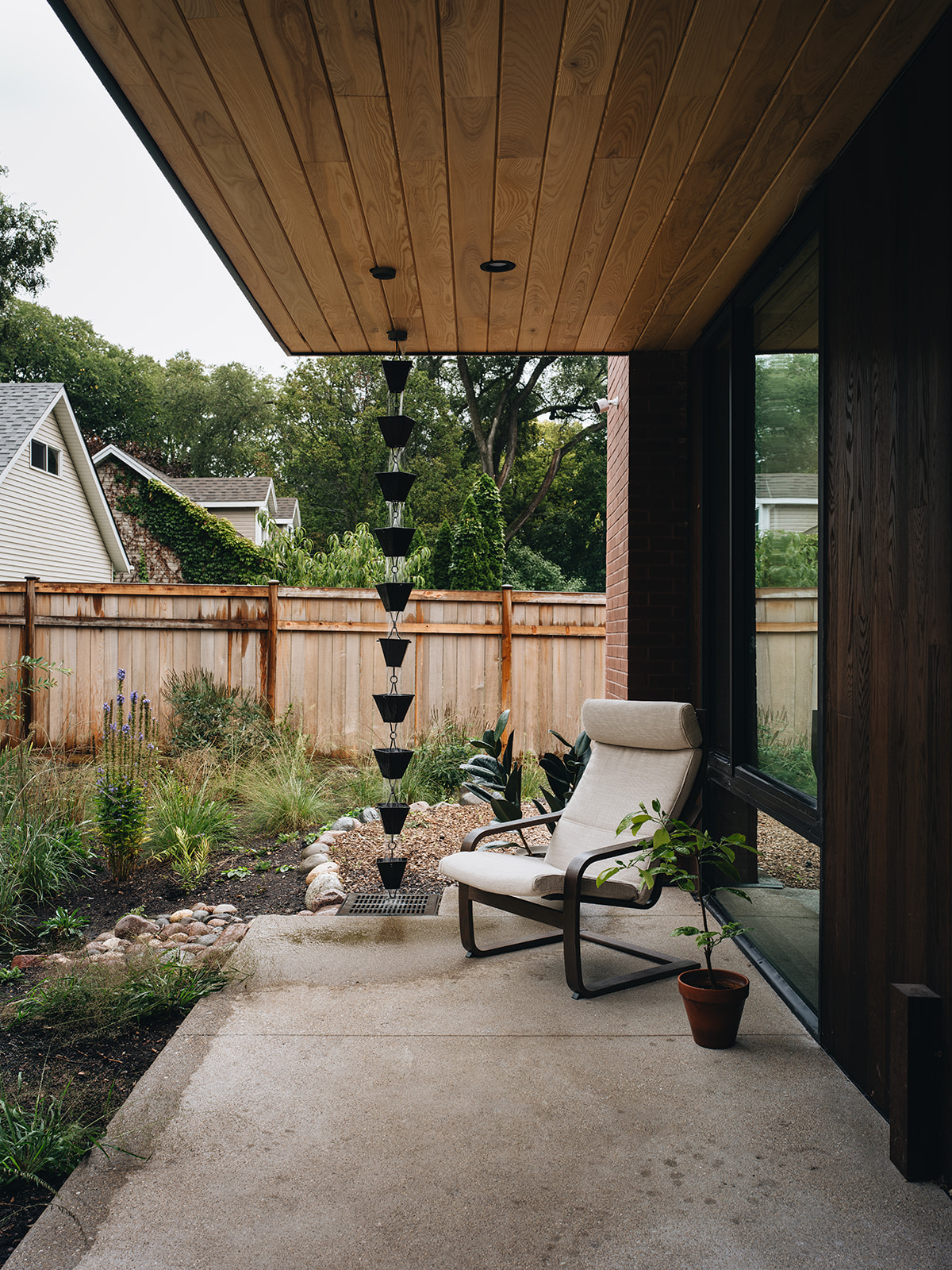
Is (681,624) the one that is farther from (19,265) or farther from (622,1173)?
(19,265)

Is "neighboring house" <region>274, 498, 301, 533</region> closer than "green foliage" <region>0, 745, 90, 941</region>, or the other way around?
"green foliage" <region>0, 745, 90, 941</region>

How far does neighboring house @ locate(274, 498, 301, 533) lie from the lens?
2300 centimetres

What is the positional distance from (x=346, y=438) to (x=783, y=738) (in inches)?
875

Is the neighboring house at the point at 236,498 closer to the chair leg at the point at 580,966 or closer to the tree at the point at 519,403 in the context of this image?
the tree at the point at 519,403

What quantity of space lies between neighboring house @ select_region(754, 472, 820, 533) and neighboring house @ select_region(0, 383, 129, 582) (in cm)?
1223

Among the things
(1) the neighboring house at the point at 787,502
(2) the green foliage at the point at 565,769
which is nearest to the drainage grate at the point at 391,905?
(2) the green foliage at the point at 565,769

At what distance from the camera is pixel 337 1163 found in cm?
208

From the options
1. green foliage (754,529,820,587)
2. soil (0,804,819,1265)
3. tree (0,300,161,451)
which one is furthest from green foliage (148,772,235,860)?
tree (0,300,161,451)

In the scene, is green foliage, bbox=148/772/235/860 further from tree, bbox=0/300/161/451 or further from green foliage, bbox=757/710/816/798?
tree, bbox=0/300/161/451

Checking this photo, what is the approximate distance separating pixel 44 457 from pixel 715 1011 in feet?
47.9

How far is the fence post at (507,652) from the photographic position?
7879mm

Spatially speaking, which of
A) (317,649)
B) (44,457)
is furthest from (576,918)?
(44,457)

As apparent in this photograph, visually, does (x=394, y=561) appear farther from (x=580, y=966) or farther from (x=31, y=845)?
(x=580, y=966)

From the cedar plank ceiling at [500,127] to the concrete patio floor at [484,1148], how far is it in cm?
275
